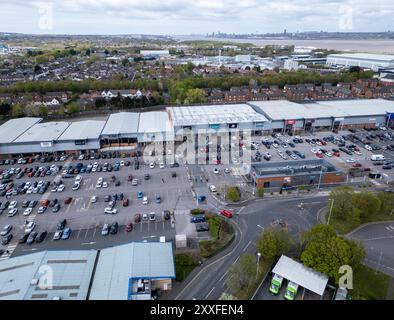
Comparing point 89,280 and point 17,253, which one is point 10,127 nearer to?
point 17,253

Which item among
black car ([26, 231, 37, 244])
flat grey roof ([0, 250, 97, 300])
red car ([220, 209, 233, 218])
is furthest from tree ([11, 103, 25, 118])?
red car ([220, 209, 233, 218])

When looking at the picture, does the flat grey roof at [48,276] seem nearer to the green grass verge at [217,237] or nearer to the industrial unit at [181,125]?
the green grass verge at [217,237]

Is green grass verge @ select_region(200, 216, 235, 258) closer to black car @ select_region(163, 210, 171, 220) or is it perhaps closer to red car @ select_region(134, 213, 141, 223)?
black car @ select_region(163, 210, 171, 220)

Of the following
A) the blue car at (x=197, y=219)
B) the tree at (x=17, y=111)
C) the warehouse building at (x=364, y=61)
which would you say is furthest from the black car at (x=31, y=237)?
the warehouse building at (x=364, y=61)

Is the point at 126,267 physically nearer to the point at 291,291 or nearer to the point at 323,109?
the point at 291,291

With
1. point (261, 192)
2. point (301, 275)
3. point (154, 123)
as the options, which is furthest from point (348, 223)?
point (154, 123)
